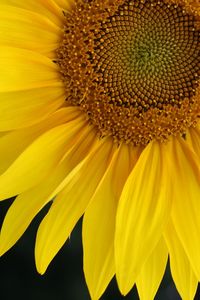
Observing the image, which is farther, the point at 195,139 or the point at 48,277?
the point at 48,277

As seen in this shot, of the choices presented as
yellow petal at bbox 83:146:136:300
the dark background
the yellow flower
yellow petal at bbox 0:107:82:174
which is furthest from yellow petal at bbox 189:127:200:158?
the dark background

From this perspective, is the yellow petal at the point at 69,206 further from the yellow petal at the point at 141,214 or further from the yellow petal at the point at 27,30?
the yellow petal at the point at 27,30

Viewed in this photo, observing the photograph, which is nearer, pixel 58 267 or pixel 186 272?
pixel 186 272

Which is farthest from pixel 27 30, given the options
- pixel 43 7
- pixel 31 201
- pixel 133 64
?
pixel 31 201

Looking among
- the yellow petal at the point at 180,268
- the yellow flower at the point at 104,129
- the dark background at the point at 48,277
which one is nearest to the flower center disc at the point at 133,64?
the yellow flower at the point at 104,129

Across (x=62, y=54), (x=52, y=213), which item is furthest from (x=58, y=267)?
(x=62, y=54)

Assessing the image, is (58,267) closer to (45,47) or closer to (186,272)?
(186,272)

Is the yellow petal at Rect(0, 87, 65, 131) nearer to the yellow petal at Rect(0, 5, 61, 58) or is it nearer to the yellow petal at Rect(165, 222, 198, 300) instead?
the yellow petal at Rect(0, 5, 61, 58)

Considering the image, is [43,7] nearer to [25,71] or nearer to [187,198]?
[25,71]
